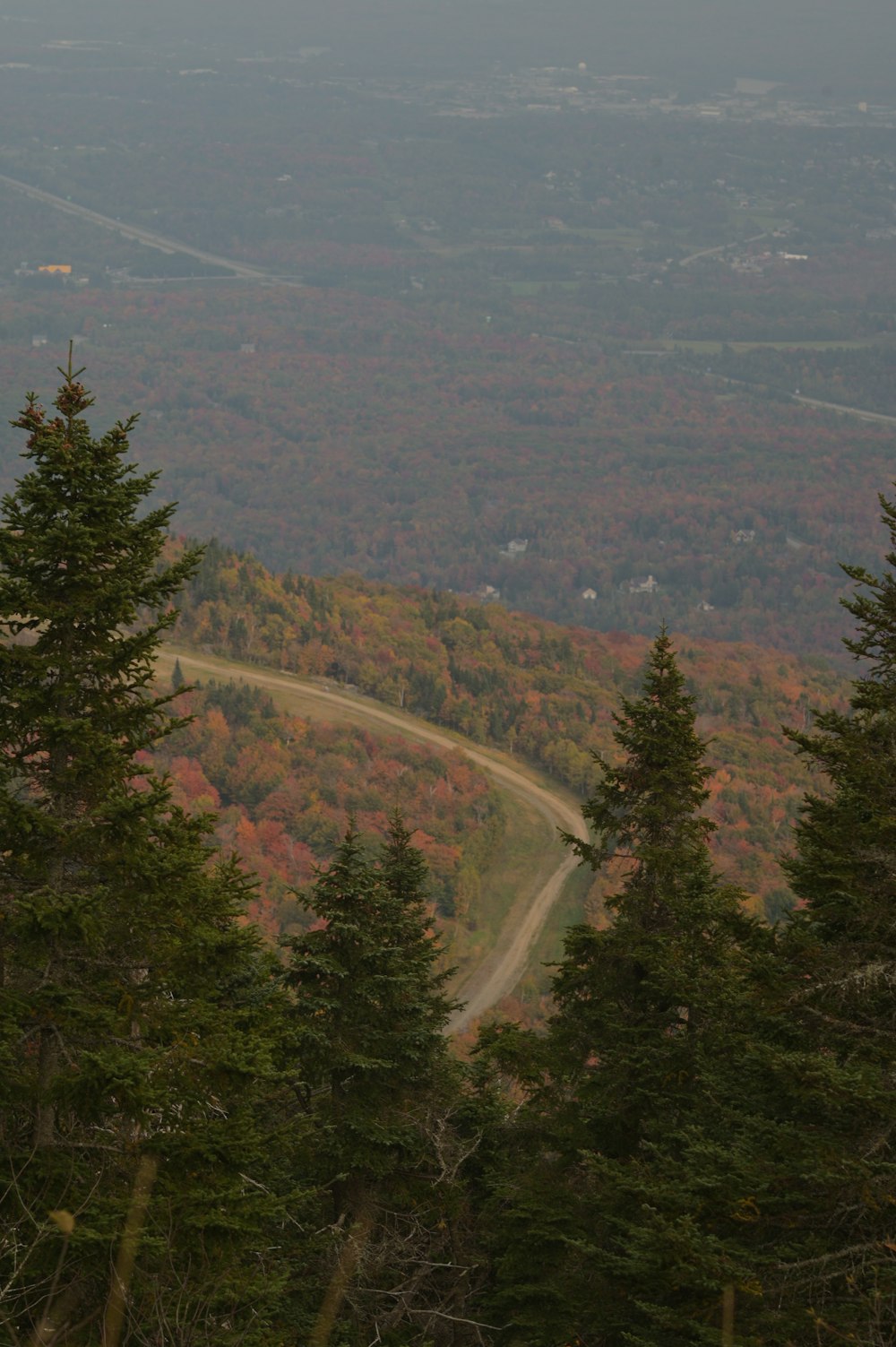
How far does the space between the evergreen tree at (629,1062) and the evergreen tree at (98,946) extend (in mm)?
4396

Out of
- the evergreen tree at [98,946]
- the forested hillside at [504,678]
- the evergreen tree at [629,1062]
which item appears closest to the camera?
the evergreen tree at [98,946]

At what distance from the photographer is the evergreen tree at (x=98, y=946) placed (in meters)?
12.7

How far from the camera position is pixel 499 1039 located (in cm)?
2427

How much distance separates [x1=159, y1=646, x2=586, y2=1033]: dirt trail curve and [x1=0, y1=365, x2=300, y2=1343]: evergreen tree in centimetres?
5802

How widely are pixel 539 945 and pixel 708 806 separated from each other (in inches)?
906

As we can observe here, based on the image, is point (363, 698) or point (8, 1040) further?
point (363, 698)

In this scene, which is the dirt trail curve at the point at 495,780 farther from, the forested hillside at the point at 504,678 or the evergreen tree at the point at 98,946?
the evergreen tree at the point at 98,946

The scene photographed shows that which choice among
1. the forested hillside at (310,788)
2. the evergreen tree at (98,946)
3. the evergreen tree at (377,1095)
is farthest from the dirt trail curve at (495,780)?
the evergreen tree at (98,946)

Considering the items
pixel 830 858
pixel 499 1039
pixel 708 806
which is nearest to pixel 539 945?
pixel 708 806

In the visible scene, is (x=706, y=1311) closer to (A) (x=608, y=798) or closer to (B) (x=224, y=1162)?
(B) (x=224, y=1162)

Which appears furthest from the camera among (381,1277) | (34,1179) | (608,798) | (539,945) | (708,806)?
(708,806)

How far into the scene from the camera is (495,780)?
303 ft

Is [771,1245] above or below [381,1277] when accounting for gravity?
above

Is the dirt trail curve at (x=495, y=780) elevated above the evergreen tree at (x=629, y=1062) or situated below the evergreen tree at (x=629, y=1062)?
below
